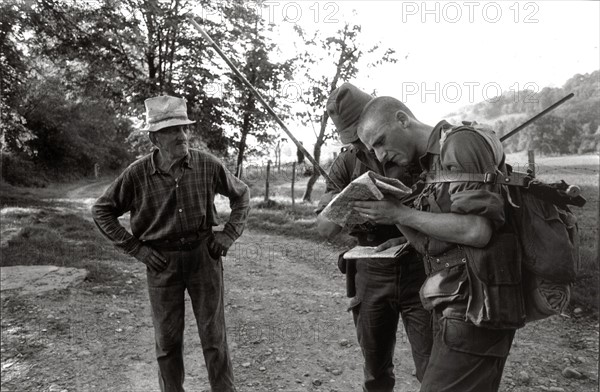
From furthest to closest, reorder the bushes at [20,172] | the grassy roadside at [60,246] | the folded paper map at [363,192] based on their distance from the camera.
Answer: the bushes at [20,172]
the grassy roadside at [60,246]
the folded paper map at [363,192]

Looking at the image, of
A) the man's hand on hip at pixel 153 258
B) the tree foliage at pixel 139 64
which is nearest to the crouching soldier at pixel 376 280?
the man's hand on hip at pixel 153 258

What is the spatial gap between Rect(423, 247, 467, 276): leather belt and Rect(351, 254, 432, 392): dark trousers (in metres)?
0.69

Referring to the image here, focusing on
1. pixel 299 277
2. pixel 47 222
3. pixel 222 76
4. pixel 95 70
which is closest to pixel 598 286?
pixel 299 277

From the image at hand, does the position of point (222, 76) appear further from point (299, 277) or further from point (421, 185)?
point (421, 185)

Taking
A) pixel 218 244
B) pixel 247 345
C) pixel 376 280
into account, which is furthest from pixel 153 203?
pixel 247 345

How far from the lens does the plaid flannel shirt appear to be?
3.40m

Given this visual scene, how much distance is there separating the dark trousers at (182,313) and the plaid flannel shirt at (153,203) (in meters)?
0.20

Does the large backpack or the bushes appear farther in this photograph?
the bushes

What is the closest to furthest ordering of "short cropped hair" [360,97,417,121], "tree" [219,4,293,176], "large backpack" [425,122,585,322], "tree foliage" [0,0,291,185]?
"large backpack" [425,122,585,322], "short cropped hair" [360,97,417,121], "tree foliage" [0,0,291,185], "tree" [219,4,293,176]

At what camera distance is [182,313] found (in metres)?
3.46

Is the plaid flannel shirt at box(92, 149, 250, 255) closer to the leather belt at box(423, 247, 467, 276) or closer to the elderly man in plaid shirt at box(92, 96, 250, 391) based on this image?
the elderly man in plaid shirt at box(92, 96, 250, 391)

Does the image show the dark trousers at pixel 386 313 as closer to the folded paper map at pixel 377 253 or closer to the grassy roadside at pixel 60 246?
the folded paper map at pixel 377 253

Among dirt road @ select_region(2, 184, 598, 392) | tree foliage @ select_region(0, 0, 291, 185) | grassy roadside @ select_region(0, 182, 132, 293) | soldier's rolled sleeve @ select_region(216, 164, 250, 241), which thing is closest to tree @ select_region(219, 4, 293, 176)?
tree foliage @ select_region(0, 0, 291, 185)

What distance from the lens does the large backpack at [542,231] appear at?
169 centimetres
